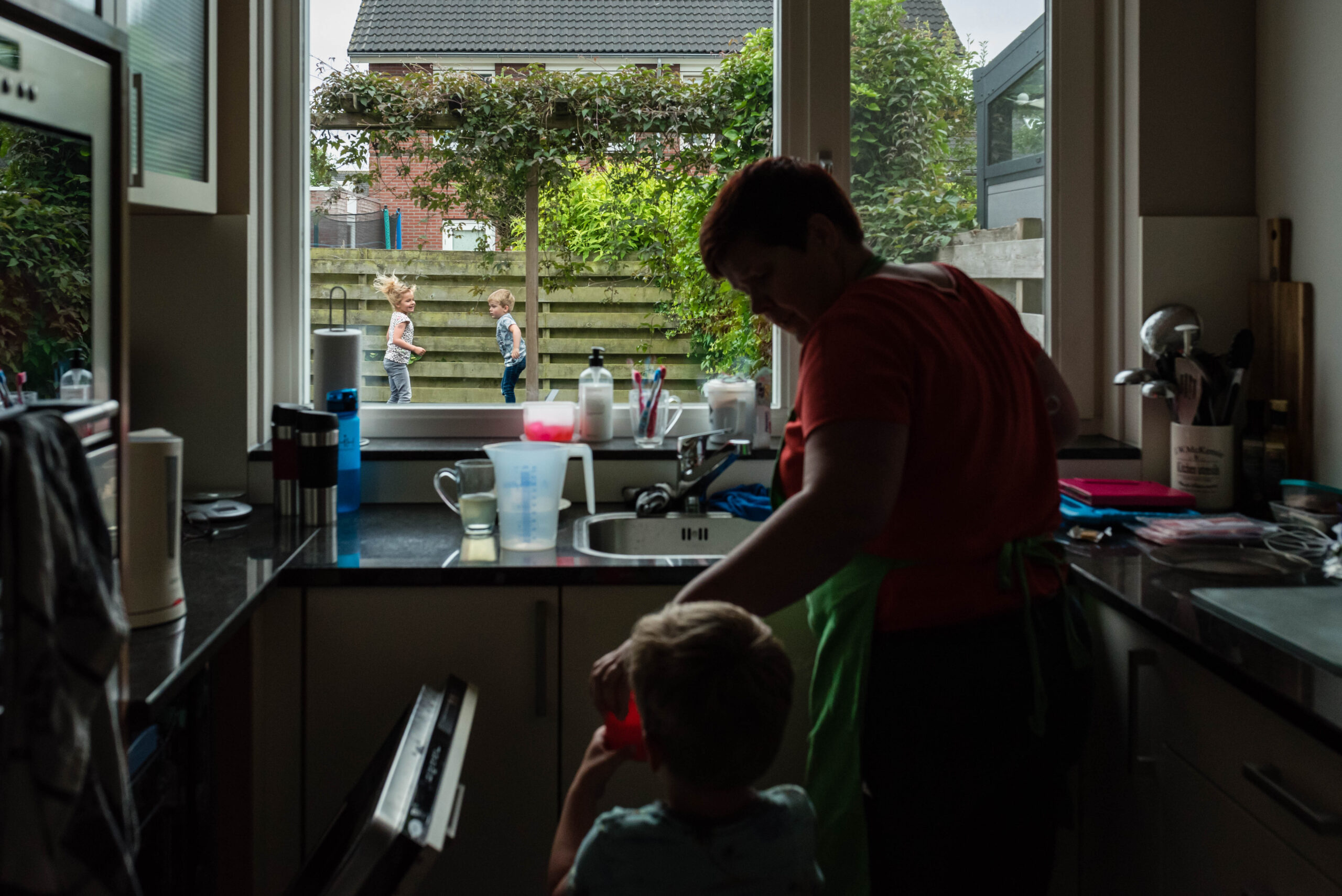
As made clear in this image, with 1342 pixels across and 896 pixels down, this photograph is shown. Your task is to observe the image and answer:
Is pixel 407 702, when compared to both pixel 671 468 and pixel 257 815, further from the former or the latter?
pixel 671 468

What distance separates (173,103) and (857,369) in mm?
1483

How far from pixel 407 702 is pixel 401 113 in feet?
4.65

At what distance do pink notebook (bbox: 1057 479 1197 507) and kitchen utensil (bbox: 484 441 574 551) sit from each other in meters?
0.99

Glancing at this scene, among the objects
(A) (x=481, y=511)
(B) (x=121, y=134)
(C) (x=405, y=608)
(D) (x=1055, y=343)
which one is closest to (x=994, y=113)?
(D) (x=1055, y=343)

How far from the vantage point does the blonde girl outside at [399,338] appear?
8.52ft

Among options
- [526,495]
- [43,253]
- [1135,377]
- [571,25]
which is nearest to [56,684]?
[43,253]

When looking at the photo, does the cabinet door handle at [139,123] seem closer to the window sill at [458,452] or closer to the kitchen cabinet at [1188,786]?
the window sill at [458,452]

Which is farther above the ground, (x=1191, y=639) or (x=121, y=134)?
(x=121, y=134)

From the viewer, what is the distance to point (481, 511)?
205 centimetres

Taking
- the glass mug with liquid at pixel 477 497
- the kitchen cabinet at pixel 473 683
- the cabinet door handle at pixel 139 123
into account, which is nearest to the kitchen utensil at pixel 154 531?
the kitchen cabinet at pixel 473 683

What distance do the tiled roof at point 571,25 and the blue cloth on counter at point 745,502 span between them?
1064mm

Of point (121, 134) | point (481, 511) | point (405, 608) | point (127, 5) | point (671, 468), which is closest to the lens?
point (121, 134)

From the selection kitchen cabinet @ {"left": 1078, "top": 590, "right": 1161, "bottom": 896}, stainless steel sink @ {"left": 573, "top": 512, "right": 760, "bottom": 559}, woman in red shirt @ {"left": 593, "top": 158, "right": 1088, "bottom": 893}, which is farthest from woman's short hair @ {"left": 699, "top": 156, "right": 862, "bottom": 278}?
stainless steel sink @ {"left": 573, "top": 512, "right": 760, "bottom": 559}

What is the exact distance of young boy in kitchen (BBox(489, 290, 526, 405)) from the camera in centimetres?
262
